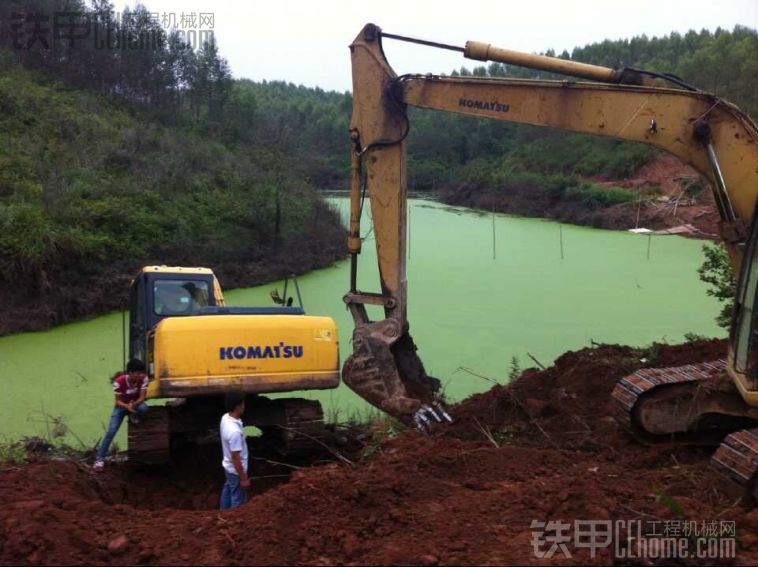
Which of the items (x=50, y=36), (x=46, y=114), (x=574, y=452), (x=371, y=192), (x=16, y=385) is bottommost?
(x=16, y=385)

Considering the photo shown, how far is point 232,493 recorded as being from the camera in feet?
15.0

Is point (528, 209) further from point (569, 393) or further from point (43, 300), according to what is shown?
point (569, 393)

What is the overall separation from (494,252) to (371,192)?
38.8ft

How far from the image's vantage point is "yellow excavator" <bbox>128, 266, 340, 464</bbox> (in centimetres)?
505

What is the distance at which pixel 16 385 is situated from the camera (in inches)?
324

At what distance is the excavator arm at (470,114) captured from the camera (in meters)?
5.25

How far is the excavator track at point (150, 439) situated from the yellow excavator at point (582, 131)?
1.41 meters

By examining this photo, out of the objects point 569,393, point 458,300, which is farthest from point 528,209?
point 569,393

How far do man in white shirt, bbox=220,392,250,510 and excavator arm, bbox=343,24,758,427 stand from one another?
4.64ft

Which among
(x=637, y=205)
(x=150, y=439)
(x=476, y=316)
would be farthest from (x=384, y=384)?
(x=637, y=205)

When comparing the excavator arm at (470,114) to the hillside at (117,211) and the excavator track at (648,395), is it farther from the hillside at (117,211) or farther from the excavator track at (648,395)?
the hillside at (117,211)
